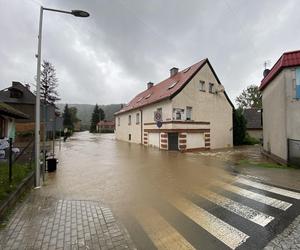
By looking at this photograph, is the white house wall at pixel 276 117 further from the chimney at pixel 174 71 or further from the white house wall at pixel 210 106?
the chimney at pixel 174 71

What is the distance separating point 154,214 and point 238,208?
2112 millimetres

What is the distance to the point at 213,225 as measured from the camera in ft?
15.5

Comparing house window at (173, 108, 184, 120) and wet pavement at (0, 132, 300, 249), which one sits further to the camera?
house window at (173, 108, 184, 120)

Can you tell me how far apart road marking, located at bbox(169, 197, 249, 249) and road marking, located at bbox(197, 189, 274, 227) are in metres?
0.68

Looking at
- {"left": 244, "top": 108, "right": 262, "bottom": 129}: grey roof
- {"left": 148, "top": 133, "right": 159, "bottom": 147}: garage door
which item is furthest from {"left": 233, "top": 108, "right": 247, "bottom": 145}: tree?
{"left": 148, "top": 133, "right": 159, "bottom": 147}: garage door

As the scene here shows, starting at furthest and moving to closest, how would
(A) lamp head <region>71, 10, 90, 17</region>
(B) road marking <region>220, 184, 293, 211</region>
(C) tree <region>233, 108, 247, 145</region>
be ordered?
(C) tree <region>233, 108, 247, 145</region>
(A) lamp head <region>71, 10, 90, 17</region>
(B) road marking <region>220, 184, 293, 211</region>

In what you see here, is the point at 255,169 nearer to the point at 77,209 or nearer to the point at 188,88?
the point at 77,209

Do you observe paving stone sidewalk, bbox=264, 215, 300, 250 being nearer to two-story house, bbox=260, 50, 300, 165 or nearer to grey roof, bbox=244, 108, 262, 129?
two-story house, bbox=260, 50, 300, 165

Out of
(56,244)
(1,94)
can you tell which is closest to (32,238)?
(56,244)

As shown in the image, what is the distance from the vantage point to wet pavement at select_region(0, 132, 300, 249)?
13.3 ft

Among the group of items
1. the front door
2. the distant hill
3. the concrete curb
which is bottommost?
the concrete curb

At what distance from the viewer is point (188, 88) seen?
21.8 metres

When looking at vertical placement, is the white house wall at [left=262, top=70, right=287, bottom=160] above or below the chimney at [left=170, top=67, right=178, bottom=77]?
below

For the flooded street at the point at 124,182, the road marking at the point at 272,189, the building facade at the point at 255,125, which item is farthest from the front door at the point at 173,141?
the building facade at the point at 255,125
